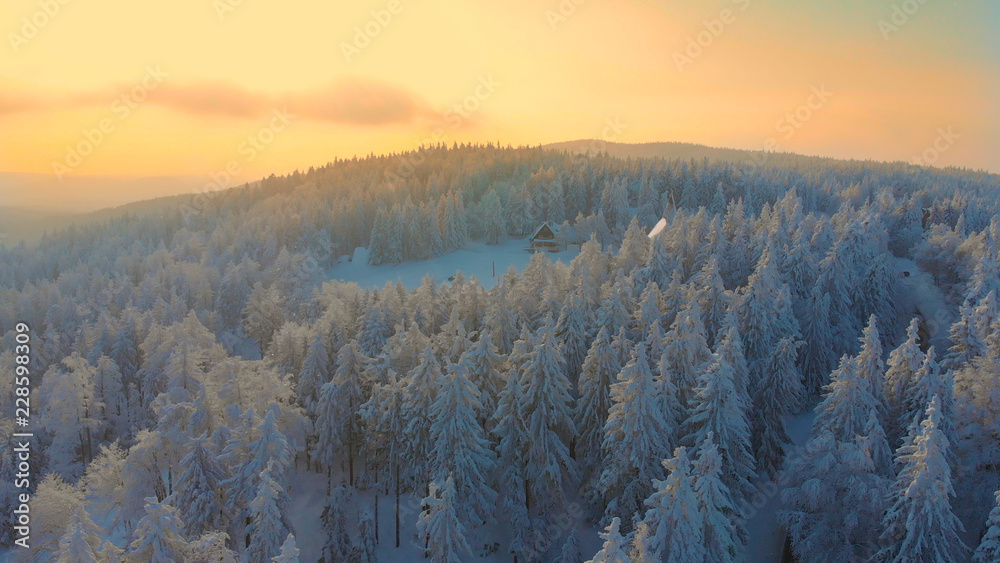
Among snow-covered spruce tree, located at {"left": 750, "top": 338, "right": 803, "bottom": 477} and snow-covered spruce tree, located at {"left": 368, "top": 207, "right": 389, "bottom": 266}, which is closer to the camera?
snow-covered spruce tree, located at {"left": 750, "top": 338, "right": 803, "bottom": 477}

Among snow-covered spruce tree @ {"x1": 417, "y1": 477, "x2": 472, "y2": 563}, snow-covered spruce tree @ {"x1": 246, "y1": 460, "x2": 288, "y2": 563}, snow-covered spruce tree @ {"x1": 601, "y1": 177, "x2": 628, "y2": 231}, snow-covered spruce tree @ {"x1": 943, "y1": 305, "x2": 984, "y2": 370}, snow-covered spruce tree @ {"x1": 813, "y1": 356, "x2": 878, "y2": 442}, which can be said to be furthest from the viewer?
snow-covered spruce tree @ {"x1": 601, "y1": 177, "x2": 628, "y2": 231}

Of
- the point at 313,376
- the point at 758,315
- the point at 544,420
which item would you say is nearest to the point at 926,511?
the point at 544,420

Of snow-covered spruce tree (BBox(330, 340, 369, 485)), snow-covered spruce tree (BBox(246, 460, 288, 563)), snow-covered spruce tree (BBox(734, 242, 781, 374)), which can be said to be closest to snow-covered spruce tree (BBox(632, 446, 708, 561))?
snow-covered spruce tree (BBox(246, 460, 288, 563))

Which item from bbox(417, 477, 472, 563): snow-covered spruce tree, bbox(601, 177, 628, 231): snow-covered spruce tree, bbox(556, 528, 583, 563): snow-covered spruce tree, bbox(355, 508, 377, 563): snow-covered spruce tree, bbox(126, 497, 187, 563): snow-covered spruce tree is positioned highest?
bbox(601, 177, 628, 231): snow-covered spruce tree

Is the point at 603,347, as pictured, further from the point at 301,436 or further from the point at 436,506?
the point at 301,436

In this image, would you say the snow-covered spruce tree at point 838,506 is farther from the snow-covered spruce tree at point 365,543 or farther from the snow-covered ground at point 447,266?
the snow-covered ground at point 447,266

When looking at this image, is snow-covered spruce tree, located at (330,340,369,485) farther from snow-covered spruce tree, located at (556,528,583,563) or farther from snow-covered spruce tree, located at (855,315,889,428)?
snow-covered spruce tree, located at (855,315,889,428)

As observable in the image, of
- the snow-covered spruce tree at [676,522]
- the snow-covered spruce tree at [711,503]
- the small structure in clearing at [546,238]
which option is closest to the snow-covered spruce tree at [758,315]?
the snow-covered spruce tree at [711,503]

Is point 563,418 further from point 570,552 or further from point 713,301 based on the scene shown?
point 713,301
